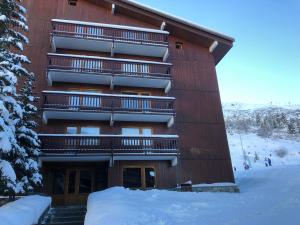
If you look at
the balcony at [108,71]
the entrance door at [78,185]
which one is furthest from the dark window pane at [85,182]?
the balcony at [108,71]

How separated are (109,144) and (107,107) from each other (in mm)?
2831

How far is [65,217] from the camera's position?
1550 centimetres

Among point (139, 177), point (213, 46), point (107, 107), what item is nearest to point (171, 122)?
point (139, 177)

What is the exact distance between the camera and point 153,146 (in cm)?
2134

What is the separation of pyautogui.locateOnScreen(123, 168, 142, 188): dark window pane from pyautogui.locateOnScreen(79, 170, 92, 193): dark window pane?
2.59m

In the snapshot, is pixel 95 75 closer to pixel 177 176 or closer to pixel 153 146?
pixel 153 146

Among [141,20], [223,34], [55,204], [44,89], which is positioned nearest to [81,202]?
[55,204]

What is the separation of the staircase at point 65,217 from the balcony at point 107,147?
3860 millimetres

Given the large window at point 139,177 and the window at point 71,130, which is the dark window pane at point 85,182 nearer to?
the large window at point 139,177

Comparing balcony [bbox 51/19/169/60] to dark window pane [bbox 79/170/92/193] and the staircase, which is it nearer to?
dark window pane [bbox 79/170/92/193]

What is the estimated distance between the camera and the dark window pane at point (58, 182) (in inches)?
821

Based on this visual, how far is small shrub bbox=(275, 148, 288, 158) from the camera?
2643 inches

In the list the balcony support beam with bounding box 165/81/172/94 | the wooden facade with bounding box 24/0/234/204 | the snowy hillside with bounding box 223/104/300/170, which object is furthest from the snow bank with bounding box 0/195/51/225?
the snowy hillside with bounding box 223/104/300/170

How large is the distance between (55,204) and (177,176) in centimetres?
890
